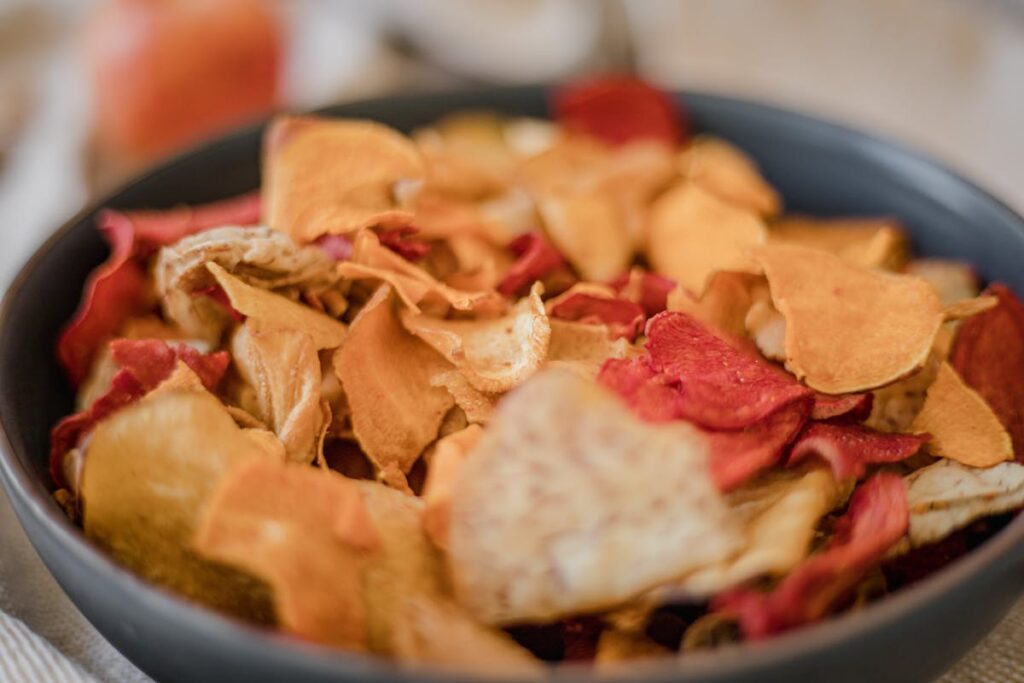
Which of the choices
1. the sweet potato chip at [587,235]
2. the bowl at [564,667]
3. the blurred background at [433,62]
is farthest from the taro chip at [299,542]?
the blurred background at [433,62]

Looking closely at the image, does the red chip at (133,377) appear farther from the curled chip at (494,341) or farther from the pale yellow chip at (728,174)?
the pale yellow chip at (728,174)

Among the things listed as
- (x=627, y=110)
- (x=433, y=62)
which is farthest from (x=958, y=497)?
(x=433, y=62)

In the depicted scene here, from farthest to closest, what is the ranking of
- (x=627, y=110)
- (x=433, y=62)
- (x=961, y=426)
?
(x=433, y=62) < (x=627, y=110) < (x=961, y=426)

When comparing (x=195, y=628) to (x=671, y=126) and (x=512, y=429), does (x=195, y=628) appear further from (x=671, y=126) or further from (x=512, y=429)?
(x=671, y=126)

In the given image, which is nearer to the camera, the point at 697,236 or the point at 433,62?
the point at 697,236

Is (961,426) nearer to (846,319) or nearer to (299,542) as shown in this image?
(846,319)

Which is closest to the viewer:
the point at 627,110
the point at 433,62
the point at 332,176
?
the point at 332,176

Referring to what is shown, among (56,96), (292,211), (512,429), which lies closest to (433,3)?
(56,96)
